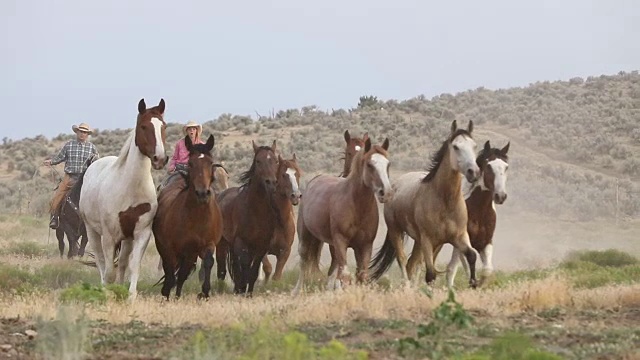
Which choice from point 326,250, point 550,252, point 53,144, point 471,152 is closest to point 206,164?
point 471,152

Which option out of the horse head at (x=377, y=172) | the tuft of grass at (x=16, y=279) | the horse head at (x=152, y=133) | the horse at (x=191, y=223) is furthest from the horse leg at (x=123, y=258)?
the horse head at (x=377, y=172)

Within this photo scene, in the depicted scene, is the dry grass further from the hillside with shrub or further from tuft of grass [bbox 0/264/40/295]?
the hillside with shrub

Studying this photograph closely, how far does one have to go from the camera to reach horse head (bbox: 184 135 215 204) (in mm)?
12883

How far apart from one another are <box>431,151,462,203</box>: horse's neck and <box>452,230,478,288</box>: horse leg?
1.72ft

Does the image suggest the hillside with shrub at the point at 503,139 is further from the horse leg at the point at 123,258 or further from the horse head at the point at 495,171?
the horse leg at the point at 123,258

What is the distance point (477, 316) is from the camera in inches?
411

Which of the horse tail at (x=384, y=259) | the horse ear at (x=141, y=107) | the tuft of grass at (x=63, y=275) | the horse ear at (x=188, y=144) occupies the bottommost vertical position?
the tuft of grass at (x=63, y=275)

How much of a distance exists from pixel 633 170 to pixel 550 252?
1640 centimetres

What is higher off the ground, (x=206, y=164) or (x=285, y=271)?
(x=206, y=164)

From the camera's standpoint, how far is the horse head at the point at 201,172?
42.3 feet

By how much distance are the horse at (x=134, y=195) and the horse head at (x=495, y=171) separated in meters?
4.31

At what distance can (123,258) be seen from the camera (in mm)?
14172

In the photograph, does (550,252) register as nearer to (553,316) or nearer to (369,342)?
(553,316)

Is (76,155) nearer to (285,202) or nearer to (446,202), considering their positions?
(285,202)
